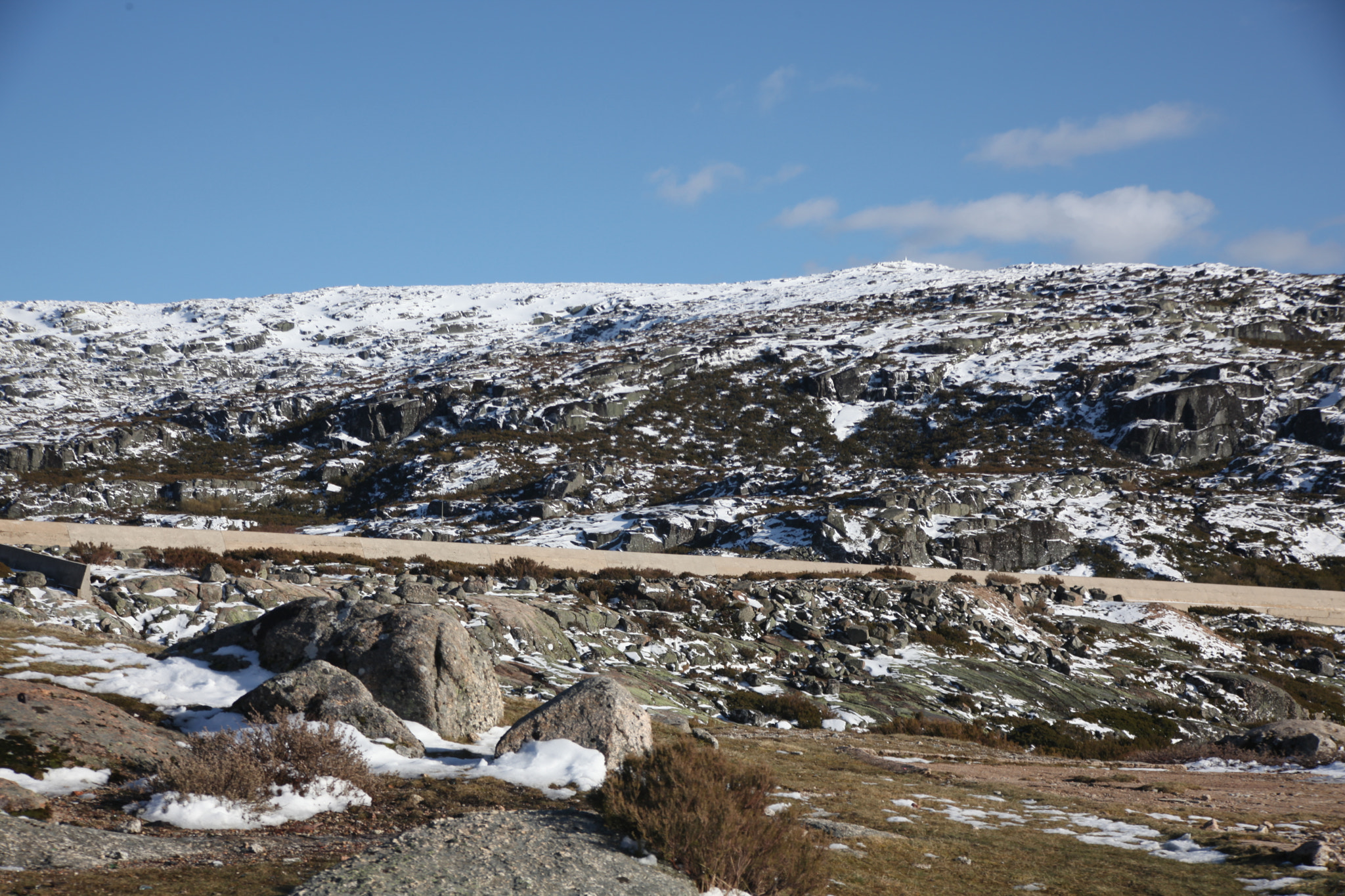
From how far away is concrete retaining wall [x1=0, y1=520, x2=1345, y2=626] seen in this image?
23922mm

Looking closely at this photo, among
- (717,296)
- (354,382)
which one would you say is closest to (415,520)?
(354,382)

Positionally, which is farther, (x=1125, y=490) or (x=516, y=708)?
(x=1125, y=490)

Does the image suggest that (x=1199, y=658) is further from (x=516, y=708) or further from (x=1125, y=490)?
(x=1125, y=490)

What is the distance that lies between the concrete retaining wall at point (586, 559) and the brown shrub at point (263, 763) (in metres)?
18.9

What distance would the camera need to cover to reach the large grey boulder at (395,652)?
11.3 meters

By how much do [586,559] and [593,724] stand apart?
68.9 feet

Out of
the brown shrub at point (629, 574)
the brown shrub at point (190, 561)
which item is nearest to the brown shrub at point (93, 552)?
the brown shrub at point (190, 561)

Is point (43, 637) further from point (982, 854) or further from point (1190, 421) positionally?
point (1190, 421)

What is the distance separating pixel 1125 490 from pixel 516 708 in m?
57.9

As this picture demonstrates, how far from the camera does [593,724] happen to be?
992cm

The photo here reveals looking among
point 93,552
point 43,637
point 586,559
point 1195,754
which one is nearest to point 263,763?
point 43,637

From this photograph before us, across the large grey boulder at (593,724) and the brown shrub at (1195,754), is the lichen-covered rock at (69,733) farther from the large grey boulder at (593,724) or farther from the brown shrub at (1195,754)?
the brown shrub at (1195,754)

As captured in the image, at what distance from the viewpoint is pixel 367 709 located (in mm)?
10070

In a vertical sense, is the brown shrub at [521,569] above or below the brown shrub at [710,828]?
above
